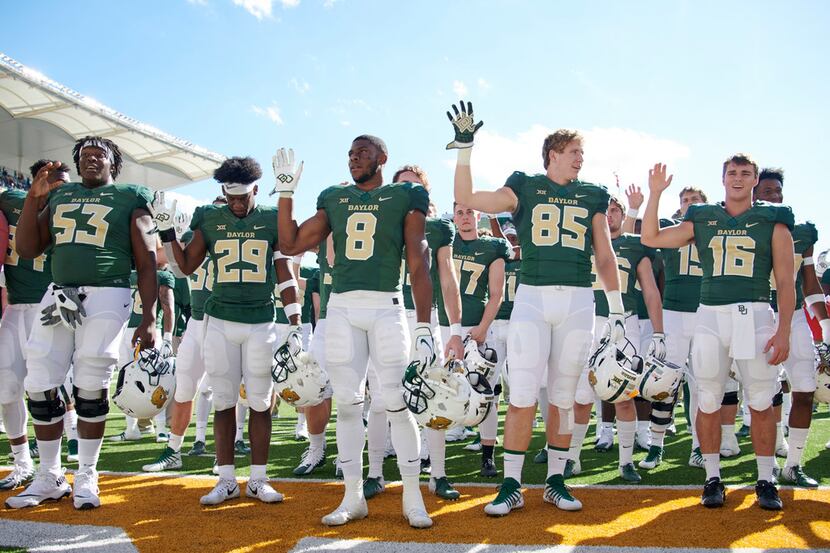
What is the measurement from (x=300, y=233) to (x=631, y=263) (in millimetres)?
3477

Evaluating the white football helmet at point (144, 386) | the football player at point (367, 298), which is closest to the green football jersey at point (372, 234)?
the football player at point (367, 298)

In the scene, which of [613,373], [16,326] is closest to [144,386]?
[16,326]

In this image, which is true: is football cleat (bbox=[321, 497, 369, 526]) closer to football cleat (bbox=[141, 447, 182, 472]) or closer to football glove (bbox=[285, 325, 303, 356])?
football glove (bbox=[285, 325, 303, 356])

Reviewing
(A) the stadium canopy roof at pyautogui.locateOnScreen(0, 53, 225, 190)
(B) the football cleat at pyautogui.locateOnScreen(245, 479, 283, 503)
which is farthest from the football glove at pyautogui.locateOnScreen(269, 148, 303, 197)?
(A) the stadium canopy roof at pyautogui.locateOnScreen(0, 53, 225, 190)

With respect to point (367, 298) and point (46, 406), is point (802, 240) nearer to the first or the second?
point (367, 298)

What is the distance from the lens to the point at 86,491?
4488 millimetres

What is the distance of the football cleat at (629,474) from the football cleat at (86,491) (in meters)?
4.04

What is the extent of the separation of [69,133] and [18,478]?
108 ft

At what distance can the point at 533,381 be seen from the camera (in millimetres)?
4484

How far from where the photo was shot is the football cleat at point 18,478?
5.02 metres

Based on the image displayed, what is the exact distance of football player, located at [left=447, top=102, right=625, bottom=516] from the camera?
4.48m

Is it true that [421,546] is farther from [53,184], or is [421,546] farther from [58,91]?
[58,91]

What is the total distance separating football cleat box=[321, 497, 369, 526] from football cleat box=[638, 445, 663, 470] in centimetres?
298

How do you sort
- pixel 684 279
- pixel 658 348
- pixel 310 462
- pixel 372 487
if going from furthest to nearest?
1. pixel 684 279
2. pixel 310 462
3. pixel 658 348
4. pixel 372 487
